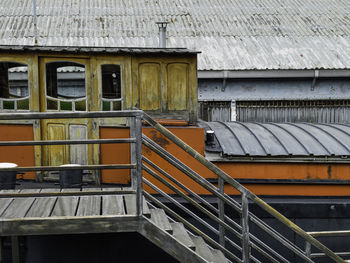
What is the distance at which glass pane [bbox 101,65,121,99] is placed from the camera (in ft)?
22.5

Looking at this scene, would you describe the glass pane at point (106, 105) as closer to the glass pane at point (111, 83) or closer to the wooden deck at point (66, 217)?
the glass pane at point (111, 83)

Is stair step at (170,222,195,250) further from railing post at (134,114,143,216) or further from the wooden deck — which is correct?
railing post at (134,114,143,216)

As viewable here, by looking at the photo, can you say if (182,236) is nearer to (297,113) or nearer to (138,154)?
(138,154)

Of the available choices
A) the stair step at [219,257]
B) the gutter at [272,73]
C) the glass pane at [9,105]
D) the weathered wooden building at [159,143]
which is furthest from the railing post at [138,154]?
the gutter at [272,73]

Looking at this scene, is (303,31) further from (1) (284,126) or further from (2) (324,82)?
(1) (284,126)

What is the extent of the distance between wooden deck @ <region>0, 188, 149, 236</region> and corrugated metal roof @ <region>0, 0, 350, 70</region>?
982 cm

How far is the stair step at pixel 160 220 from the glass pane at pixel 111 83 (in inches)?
111

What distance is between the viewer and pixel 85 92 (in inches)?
271

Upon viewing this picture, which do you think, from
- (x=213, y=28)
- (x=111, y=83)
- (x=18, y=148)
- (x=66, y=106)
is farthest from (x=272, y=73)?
(x=18, y=148)

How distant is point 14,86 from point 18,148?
1085 mm

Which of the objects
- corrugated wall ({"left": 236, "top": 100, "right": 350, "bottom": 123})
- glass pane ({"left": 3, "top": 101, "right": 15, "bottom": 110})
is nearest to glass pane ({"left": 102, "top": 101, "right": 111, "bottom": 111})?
glass pane ({"left": 3, "top": 101, "right": 15, "bottom": 110})

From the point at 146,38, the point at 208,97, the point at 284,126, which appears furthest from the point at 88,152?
Answer: the point at 146,38

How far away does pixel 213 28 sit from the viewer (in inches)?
642

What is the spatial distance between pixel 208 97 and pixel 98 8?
7045 mm
